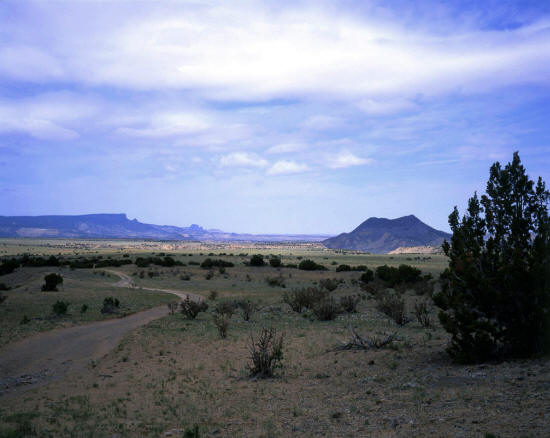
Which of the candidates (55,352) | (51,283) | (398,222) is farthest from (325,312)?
(398,222)

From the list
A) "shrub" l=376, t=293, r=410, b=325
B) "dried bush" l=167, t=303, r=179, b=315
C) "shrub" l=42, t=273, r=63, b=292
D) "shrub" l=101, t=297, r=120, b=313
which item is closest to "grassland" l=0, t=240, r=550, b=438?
"shrub" l=376, t=293, r=410, b=325

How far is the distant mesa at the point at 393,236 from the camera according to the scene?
17175cm

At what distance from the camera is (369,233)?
192375mm

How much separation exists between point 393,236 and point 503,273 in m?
174

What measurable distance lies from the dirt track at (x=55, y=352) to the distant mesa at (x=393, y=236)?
155m

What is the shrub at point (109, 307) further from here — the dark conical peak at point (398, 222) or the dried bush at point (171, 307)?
the dark conical peak at point (398, 222)

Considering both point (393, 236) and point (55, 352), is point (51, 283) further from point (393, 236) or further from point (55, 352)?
point (393, 236)

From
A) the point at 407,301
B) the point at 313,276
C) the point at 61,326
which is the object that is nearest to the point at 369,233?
the point at 313,276

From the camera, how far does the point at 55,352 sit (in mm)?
15242

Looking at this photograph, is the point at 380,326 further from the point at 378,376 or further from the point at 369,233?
the point at 369,233

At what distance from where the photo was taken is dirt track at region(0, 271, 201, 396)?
12.4 metres

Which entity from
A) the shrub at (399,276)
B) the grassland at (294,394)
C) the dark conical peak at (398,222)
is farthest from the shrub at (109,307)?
the dark conical peak at (398,222)

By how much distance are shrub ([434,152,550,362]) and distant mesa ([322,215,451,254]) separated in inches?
6275

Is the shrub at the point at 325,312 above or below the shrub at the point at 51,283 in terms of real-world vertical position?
above
